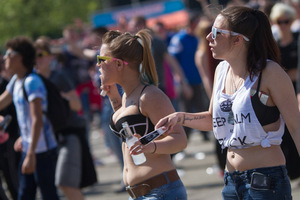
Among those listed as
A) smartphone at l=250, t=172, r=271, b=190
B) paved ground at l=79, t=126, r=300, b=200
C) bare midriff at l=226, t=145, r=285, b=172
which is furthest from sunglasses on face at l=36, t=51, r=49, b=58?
smartphone at l=250, t=172, r=271, b=190

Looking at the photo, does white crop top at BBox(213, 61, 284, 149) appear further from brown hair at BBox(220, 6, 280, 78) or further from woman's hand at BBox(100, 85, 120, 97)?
woman's hand at BBox(100, 85, 120, 97)

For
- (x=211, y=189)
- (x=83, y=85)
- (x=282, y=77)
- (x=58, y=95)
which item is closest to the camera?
(x=282, y=77)

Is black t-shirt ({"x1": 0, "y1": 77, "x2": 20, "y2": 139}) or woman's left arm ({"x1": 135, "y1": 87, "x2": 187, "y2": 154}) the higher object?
woman's left arm ({"x1": 135, "y1": 87, "x2": 187, "y2": 154})

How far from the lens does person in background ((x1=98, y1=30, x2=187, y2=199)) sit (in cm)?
343

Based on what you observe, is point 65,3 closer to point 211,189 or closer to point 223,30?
point 211,189

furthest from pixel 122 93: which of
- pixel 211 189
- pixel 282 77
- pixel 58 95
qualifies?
pixel 211 189

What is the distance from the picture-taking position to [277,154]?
320 cm

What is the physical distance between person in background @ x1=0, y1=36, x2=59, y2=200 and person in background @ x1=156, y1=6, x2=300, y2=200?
230cm

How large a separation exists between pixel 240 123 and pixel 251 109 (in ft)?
0.34

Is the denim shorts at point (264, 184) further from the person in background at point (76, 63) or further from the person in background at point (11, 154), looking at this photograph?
the person in background at point (76, 63)

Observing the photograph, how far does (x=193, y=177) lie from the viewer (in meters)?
7.97

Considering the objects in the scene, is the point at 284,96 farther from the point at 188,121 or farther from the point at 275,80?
the point at 188,121

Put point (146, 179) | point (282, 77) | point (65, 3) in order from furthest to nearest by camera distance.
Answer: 1. point (65, 3)
2. point (146, 179)
3. point (282, 77)

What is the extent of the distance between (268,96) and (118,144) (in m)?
4.55
